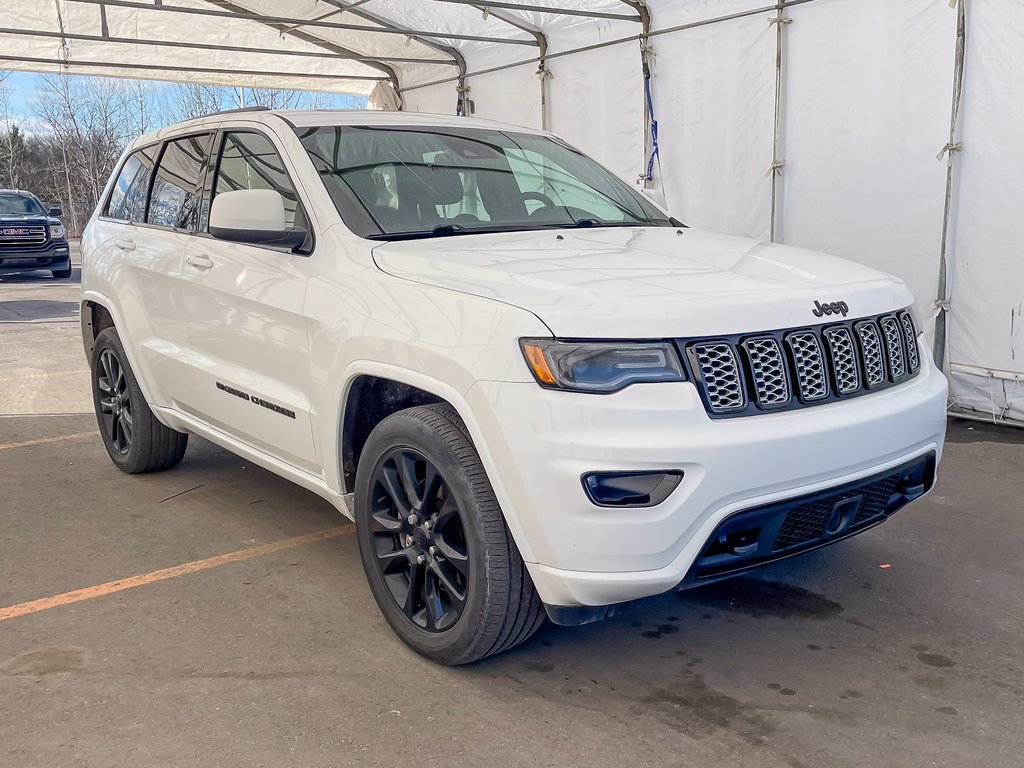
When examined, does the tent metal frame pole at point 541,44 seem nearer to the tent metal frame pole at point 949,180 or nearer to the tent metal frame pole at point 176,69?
the tent metal frame pole at point 176,69

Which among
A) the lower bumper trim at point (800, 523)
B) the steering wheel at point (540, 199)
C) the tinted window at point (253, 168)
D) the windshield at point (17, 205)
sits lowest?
the lower bumper trim at point (800, 523)

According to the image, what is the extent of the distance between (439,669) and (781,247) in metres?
1.95

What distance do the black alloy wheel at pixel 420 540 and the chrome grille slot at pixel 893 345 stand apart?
1.47 metres

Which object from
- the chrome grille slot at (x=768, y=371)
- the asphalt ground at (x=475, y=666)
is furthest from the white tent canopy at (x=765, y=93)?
the chrome grille slot at (x=768, y=371)

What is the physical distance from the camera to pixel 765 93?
8047 millimetres

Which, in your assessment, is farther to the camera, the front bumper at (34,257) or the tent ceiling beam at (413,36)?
the front bumper at (34,257)

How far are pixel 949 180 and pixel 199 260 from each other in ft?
16.1

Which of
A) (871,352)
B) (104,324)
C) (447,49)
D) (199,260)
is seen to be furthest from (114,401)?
(447,49)

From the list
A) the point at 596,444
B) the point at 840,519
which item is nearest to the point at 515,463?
the point at 596,444

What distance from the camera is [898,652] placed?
323 centimetres

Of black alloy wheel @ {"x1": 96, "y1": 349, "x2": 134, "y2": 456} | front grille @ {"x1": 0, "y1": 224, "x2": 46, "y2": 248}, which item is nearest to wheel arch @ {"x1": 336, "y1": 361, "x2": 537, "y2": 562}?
black alloy wheel @ {"x1": 96, "y1": 349, "x2": 134, "y2": 456}

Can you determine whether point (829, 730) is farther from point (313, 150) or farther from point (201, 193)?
point (201, 193)

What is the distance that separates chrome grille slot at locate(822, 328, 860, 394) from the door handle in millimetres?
2489

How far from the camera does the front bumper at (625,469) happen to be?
2.56m
